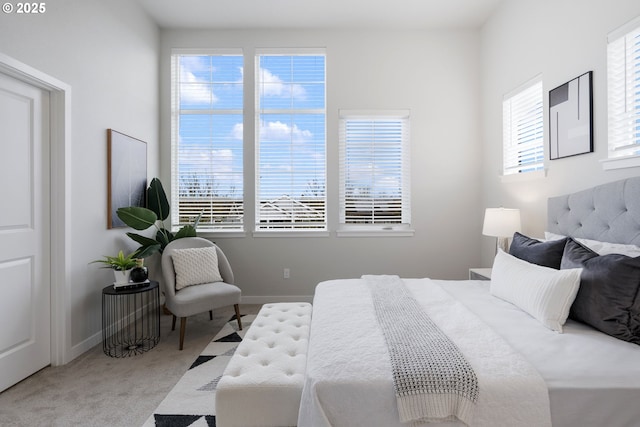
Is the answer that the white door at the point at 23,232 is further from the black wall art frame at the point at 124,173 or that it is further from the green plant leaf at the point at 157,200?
the green plant leaf at the point at 157,200

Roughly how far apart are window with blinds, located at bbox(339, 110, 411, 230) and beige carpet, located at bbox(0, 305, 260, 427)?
7.27 ft

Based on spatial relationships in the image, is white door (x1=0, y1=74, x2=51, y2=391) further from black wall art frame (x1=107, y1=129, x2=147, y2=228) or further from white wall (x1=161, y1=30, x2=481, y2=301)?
white wall (x1=161, y1=30, x2=481, y2=301)

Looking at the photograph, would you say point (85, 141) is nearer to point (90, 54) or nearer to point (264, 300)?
point (90, 54)

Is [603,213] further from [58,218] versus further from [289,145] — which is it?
[58,218]

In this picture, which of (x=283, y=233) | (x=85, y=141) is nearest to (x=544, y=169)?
(x=283, y=233)

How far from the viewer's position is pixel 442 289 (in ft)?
7.70

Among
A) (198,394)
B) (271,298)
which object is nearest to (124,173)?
(271,298)

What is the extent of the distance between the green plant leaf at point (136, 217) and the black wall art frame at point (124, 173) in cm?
8

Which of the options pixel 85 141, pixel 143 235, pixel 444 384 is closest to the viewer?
pixel 444 384

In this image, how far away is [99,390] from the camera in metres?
2.16

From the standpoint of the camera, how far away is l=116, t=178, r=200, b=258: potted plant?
317 cm

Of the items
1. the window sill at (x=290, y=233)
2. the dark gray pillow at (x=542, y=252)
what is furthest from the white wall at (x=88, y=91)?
the dark gray pillow at (x=542, y=252)

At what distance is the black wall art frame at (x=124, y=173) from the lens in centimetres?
306

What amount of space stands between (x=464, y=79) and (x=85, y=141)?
13.0 feet
